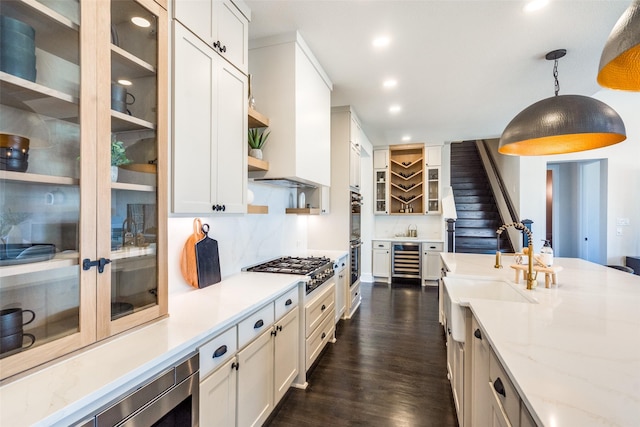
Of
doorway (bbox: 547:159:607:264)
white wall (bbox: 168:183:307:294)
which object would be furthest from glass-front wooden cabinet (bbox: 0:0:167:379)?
doorway (bbox: 547:159:607:264)

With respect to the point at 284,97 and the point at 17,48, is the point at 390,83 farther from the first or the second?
the point at 17,48

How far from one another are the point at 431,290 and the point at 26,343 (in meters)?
5.63

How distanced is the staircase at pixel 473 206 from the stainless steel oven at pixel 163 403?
6.21m

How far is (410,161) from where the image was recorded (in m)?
6.47

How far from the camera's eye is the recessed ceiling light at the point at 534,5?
2.04 metres

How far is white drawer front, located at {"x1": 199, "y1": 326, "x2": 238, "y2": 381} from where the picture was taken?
1324 millimetres

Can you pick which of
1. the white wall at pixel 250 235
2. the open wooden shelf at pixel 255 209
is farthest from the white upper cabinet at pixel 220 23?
the white wall at pixel 250 235

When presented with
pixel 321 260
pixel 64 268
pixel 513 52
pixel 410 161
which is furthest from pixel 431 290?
pixel 64 268

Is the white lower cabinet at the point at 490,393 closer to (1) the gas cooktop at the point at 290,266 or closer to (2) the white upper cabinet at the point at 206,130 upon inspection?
(1) the gas cooktop at the point at 290,266

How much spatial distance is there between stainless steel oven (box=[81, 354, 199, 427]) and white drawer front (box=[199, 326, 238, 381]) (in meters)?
0.05

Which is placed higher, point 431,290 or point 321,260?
point 321,260

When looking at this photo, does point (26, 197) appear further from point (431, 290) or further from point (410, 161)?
point (410, 161)

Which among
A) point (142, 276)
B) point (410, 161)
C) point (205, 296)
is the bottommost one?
point (205, 296)

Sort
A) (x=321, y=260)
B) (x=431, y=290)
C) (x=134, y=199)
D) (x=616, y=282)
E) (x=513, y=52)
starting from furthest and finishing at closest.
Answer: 1. (x=431, y=290)
2. (x=321, y=260)
3. (x=513, y=52)
4. (x=616, y=282)
5. (x=134, y=199)
